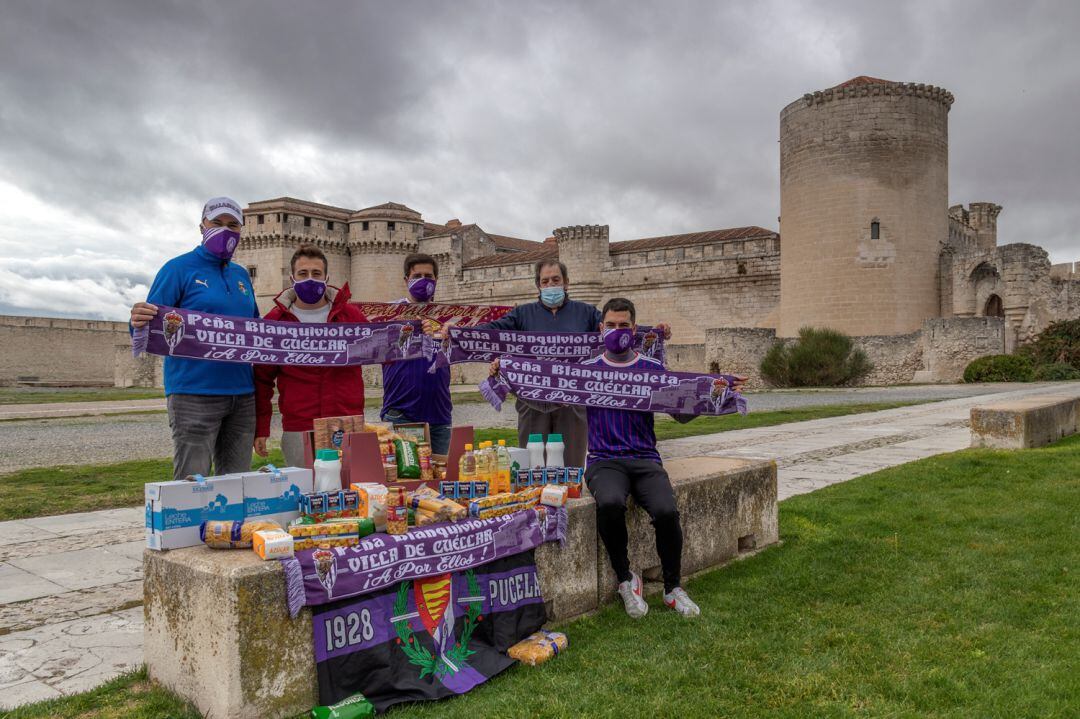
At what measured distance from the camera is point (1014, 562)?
4.71m

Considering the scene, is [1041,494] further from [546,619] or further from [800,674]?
[546,619]

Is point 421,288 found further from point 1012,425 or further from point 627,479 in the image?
point 1012,425

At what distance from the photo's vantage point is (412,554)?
336 centimetres

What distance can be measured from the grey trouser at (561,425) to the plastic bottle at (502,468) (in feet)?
2.71

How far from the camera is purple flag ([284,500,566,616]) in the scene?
3.01 meters

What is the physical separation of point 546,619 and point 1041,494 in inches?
195

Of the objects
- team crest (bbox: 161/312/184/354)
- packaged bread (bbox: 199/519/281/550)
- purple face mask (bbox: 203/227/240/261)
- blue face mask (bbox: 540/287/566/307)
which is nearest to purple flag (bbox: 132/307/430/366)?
team crest (bbox: 161/312/184/354)

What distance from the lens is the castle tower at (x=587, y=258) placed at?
4147 cm

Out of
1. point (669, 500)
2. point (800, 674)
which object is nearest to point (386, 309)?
point (669, 500)

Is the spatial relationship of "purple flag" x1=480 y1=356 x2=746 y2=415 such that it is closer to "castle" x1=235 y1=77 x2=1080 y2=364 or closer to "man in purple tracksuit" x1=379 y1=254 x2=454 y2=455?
"man in purple tracksuit" x1=379 y1=254 x2=454 y2=455

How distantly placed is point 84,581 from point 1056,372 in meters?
29.0

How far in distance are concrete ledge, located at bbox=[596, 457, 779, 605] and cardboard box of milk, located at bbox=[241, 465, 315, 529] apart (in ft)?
5.45

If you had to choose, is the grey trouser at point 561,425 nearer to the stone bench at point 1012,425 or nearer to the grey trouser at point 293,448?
the grey trouser at point 293,448

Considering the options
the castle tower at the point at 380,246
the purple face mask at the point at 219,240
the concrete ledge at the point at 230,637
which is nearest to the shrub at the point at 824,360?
the purple face mask at the point at 219,240
